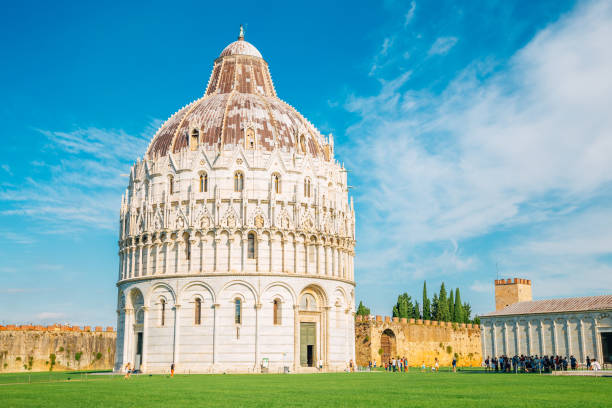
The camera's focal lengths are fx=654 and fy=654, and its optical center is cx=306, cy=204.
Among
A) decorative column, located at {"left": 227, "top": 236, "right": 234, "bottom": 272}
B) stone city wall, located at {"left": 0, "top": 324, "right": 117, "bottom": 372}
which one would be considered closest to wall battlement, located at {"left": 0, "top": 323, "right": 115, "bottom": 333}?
stone city wall, located at {"left": 0, "top": 324, "right": 117, "bottom": 372}

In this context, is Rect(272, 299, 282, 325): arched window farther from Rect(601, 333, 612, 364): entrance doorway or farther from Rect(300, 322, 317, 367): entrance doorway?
Rect(601, 333, 612, 364): entrance doorway

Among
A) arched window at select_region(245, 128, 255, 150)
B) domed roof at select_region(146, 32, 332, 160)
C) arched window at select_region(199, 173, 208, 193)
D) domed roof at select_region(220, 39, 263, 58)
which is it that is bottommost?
arched window at select_region(199, 173, 208, 193)

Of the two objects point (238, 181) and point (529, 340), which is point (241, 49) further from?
point (529, 340)

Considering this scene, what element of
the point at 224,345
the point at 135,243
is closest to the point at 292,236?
the point at 224,345

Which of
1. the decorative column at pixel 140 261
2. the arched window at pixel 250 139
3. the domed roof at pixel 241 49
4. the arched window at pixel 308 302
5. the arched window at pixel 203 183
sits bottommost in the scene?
the arched window at pixel 308 302

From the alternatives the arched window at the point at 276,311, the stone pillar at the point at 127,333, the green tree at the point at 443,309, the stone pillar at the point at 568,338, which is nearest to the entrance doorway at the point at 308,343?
the arched window at the point at 276,311

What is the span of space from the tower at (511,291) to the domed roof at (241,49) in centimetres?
5088

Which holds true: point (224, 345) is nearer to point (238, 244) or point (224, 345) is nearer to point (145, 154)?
point (238, 244)

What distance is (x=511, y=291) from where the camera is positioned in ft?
314

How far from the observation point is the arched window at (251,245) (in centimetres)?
5682

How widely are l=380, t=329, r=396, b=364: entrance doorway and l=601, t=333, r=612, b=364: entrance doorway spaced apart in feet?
84.3

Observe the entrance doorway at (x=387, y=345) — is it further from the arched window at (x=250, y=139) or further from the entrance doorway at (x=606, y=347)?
the arched window at (x=250, y=139)

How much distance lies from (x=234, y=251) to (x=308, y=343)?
34.9 ft

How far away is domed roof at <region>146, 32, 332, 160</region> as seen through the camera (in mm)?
61031
